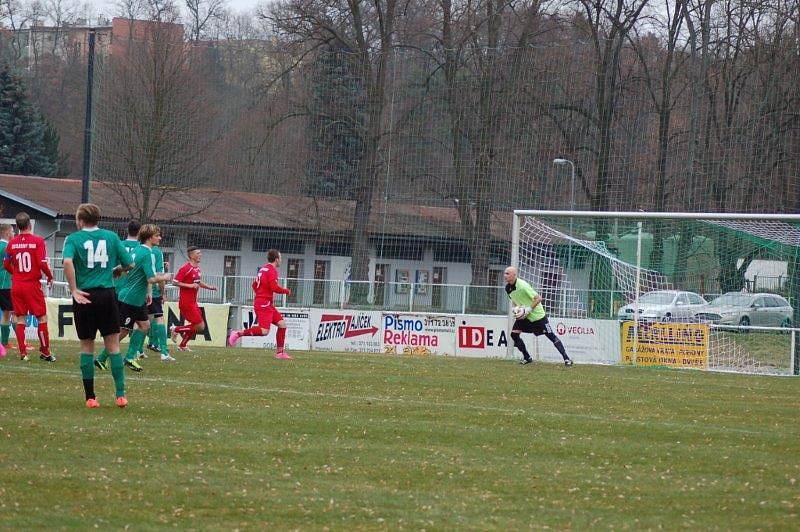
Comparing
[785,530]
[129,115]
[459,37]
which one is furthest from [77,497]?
[129,115]

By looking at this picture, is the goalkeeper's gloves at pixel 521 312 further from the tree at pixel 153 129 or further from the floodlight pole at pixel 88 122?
the floodlight pole at pixel 88 122

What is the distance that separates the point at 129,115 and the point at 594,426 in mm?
24663

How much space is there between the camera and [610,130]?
2750cm

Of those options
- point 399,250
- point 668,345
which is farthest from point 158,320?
point 399,250

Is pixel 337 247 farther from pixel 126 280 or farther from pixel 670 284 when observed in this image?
pixel 126 280

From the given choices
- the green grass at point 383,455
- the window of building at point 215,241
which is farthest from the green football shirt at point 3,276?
the window of building at point 215,241

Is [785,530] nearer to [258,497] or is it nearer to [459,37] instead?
[258,497]

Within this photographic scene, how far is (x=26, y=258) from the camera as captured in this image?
16.9 m

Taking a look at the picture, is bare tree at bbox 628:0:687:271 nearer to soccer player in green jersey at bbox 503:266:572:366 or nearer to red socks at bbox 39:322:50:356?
soccer player in green jersey at bbox 503:266:572:366

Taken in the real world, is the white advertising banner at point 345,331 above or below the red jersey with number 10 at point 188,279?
below

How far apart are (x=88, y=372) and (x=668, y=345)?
1503 cm

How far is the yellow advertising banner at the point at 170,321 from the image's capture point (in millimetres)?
26688

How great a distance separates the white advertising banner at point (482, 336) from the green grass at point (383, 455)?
1039 centimetres

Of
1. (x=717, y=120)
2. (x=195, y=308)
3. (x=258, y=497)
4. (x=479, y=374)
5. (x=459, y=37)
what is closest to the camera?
(x=258, y=497)
